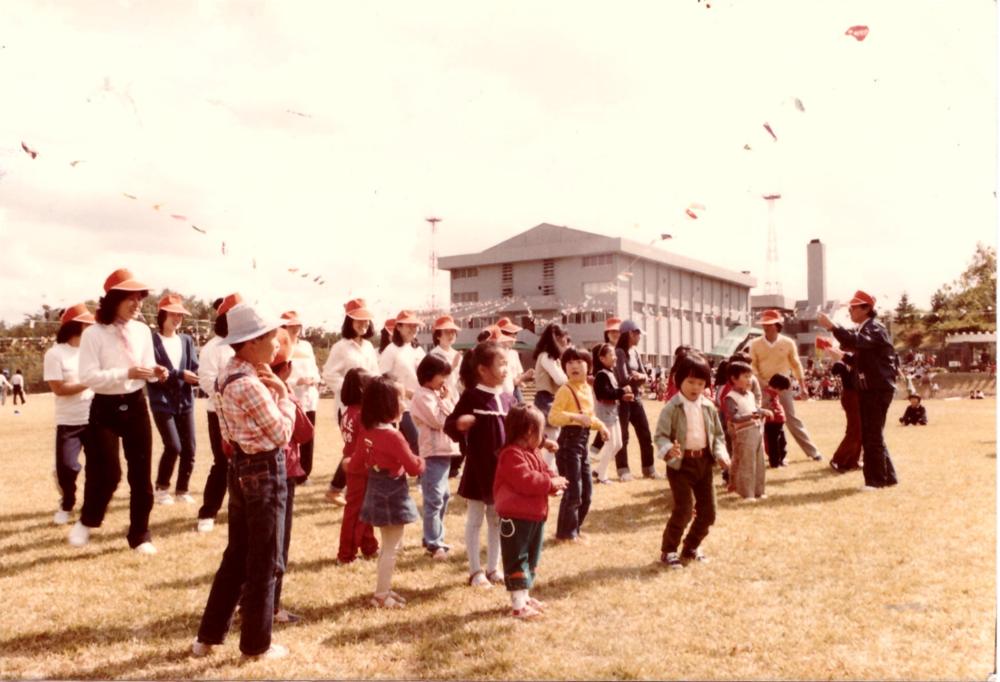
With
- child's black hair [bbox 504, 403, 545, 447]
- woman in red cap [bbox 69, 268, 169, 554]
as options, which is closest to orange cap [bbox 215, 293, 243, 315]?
woman in red cap [bbox 69, 268, 169, 554]

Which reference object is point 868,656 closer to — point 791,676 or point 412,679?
point 791,676

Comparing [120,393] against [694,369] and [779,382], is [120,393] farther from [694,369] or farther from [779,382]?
[779,382]

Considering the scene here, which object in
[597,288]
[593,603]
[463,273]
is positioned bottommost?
[593,603]

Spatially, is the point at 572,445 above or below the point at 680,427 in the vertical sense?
below

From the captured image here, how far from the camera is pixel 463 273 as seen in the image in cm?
5728

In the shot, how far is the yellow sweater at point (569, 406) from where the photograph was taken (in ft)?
19.8

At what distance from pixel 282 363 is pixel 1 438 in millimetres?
14541

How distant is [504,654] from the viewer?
3.77 meters

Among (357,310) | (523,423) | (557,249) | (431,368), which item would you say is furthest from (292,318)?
(557,249)

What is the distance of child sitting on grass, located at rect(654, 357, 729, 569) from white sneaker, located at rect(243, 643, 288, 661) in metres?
2.77

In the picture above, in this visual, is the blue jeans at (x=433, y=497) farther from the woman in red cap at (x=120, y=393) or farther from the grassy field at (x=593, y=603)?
the woman in red cap at (x=120, y=393)

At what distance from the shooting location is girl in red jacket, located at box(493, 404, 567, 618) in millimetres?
4355

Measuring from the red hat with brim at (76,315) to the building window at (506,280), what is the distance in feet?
155

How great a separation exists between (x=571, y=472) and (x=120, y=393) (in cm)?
349
